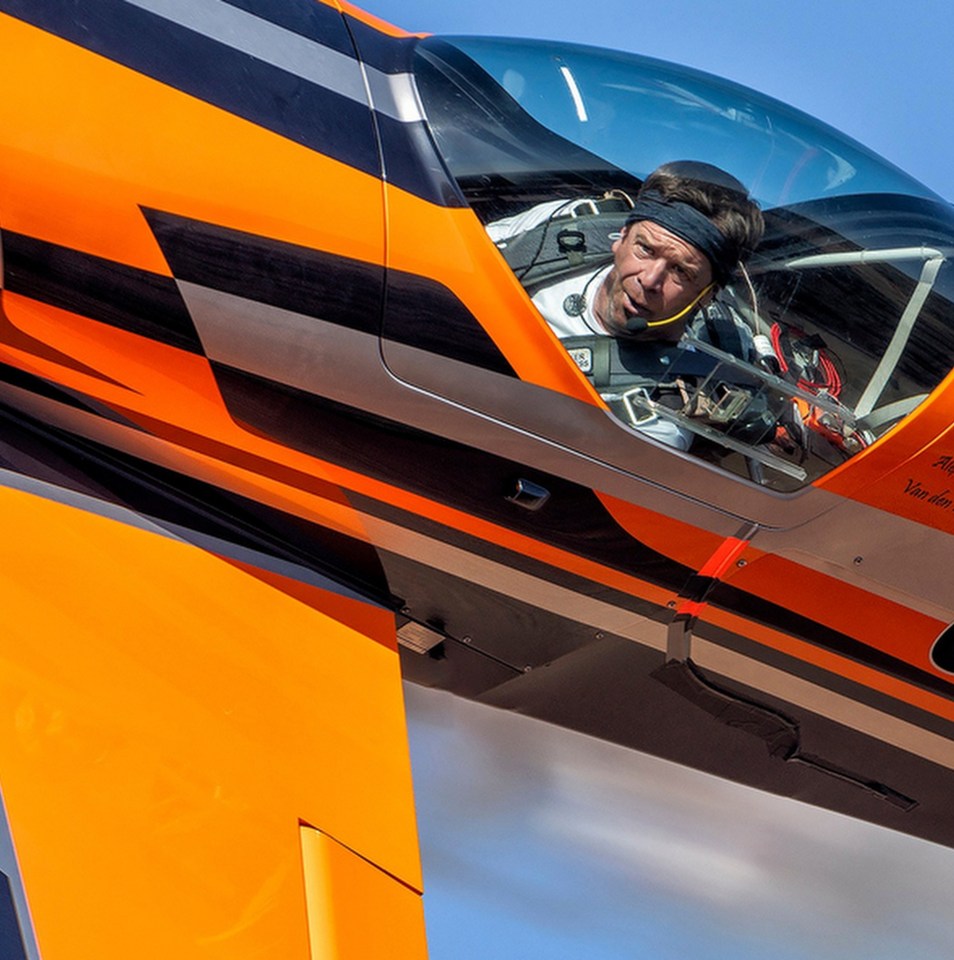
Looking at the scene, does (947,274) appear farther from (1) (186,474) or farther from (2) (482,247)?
(1) (186,474)

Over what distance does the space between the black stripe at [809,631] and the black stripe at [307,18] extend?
1207mm

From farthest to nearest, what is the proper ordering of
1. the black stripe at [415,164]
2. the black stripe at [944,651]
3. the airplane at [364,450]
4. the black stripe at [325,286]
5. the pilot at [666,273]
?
the black stripe at [944,651] < the pilot at [666,273] < the black stripe at [415,164] < the black stripe at [325,286] < the airplane at [364,450]

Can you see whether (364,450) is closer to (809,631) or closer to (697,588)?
(697,588)

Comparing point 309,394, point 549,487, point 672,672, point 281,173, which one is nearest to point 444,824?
point 672,672

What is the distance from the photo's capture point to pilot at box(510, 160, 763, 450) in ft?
7.06

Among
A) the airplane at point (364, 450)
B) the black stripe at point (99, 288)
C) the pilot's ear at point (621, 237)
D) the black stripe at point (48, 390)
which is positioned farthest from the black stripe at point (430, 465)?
the pilot's ear at point (621, 237)

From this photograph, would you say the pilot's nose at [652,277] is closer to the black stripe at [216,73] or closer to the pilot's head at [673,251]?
the pilot's head at [673,251]

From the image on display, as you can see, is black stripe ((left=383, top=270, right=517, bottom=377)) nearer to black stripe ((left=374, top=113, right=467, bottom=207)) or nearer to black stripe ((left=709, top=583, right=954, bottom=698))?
black stripe ((left=374, top=113, right=467, bottom=207))

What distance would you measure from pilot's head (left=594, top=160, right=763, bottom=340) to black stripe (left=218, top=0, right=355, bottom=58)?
60 centimetres

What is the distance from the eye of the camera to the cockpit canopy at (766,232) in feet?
7.07

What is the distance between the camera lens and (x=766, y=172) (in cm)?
229

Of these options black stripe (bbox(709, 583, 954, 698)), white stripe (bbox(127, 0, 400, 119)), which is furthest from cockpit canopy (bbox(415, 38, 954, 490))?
black stripe (bbox(709, 583, 954, 698))

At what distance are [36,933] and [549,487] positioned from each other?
3.48 feet

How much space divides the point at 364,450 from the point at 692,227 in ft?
2.33
